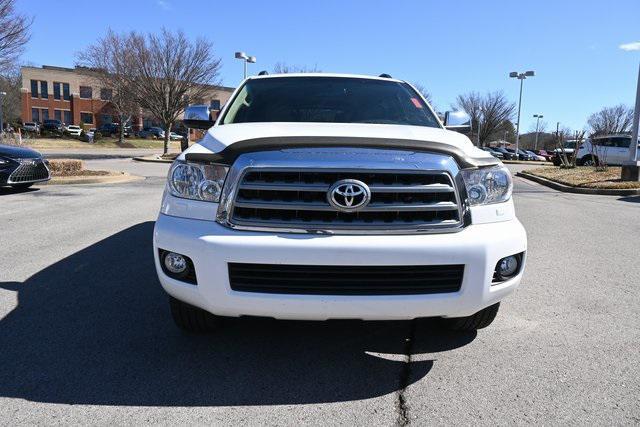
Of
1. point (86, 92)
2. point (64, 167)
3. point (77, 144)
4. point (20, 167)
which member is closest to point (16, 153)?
point (20, 167)

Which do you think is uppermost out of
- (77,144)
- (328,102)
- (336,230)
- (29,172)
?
(328,102)

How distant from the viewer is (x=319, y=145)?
2715 millimetres

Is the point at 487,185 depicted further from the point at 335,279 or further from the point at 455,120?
the point at 455,120

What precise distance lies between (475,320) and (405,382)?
71 cm

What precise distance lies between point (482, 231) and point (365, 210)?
2.09 feet

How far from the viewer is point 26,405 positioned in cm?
249

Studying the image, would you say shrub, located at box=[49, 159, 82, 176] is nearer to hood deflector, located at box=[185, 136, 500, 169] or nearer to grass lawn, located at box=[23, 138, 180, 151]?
hood deflector, located at box=[185, 136, 500, 169]

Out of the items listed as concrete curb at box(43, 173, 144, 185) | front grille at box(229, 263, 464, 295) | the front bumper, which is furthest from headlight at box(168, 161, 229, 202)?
concrete curb at box(43, 173, 144, 185)

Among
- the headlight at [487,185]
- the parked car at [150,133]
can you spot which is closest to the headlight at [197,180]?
the headlight at [487,185]

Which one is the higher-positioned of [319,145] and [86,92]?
[86,92]

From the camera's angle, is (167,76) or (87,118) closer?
(167,76)

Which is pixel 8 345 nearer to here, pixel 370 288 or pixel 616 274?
pixel 370 288

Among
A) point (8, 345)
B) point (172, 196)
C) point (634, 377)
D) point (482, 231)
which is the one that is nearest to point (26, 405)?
point (8, 345)

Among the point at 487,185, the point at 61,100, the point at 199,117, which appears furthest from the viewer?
the point at 61,100
